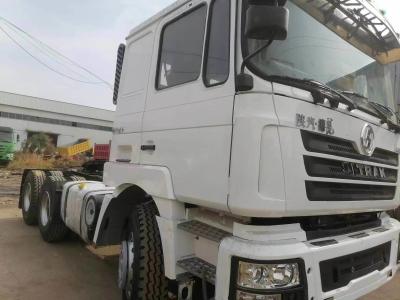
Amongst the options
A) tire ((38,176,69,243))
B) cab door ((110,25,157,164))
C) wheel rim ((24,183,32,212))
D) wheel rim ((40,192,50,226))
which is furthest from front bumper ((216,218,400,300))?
wheel rim ((24,183,32,212))

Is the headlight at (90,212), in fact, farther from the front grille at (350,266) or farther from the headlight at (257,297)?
the front grille at (350,266)

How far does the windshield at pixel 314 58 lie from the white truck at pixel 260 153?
0.01m

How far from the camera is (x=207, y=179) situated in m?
2.79

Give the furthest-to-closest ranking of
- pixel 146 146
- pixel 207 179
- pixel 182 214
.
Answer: pixel 146 146 → pixel 182 214 → pixel 207 179

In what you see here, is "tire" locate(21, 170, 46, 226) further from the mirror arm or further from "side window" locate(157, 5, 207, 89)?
the mirror arm

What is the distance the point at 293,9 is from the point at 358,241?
1714 mm

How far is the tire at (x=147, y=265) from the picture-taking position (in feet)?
10.7

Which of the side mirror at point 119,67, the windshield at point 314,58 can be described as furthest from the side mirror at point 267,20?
the side mirror at point 119,67

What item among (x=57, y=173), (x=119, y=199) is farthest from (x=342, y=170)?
(x=57, y=173)

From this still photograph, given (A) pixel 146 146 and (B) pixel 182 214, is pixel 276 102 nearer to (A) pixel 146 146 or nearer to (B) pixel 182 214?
(B) pixel 182 214

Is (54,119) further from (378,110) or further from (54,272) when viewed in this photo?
(378,110)

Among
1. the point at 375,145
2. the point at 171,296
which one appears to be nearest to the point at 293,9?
the point at 375,145

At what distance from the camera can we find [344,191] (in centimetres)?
290

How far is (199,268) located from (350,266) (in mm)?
1062
